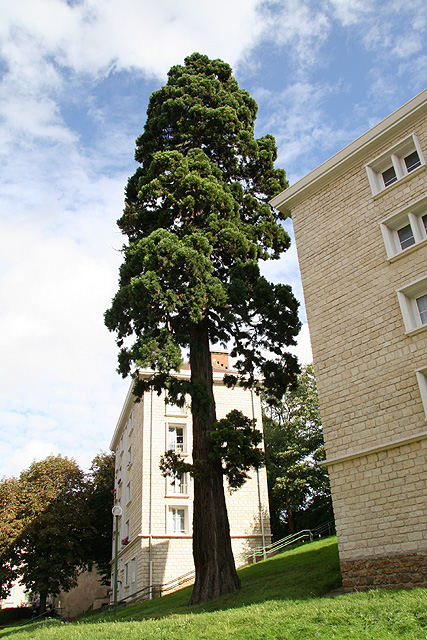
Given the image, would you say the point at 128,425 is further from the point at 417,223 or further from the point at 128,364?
the point at 417,223

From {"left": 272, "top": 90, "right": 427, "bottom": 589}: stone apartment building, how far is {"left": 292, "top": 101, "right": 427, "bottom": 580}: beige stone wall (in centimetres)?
3

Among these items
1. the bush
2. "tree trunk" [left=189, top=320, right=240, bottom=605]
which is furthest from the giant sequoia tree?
the bush

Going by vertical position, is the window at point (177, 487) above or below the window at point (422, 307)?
below

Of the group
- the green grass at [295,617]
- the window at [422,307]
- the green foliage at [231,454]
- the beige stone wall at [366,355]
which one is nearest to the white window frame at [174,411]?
the green foliage at [231,454]

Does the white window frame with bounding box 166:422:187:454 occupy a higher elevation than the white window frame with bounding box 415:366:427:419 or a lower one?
higher

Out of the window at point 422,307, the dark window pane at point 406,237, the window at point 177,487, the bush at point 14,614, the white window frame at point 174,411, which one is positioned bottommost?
the bush at point 14,614

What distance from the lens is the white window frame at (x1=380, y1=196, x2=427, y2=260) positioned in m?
13.5

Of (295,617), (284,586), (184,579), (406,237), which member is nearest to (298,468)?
(184,579)

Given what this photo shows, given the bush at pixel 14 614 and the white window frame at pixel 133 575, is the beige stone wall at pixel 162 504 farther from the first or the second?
the bush at pixel 14 614

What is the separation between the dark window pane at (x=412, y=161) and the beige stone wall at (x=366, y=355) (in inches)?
19.2

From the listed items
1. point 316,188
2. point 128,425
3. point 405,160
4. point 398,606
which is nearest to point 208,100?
point 316,188

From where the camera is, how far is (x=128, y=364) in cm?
1576

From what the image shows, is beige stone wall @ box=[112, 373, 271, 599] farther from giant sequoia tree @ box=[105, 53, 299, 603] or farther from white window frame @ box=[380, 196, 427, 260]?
white window frame @ box=[380, 196, 427, 260]

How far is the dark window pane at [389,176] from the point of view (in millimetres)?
14867
